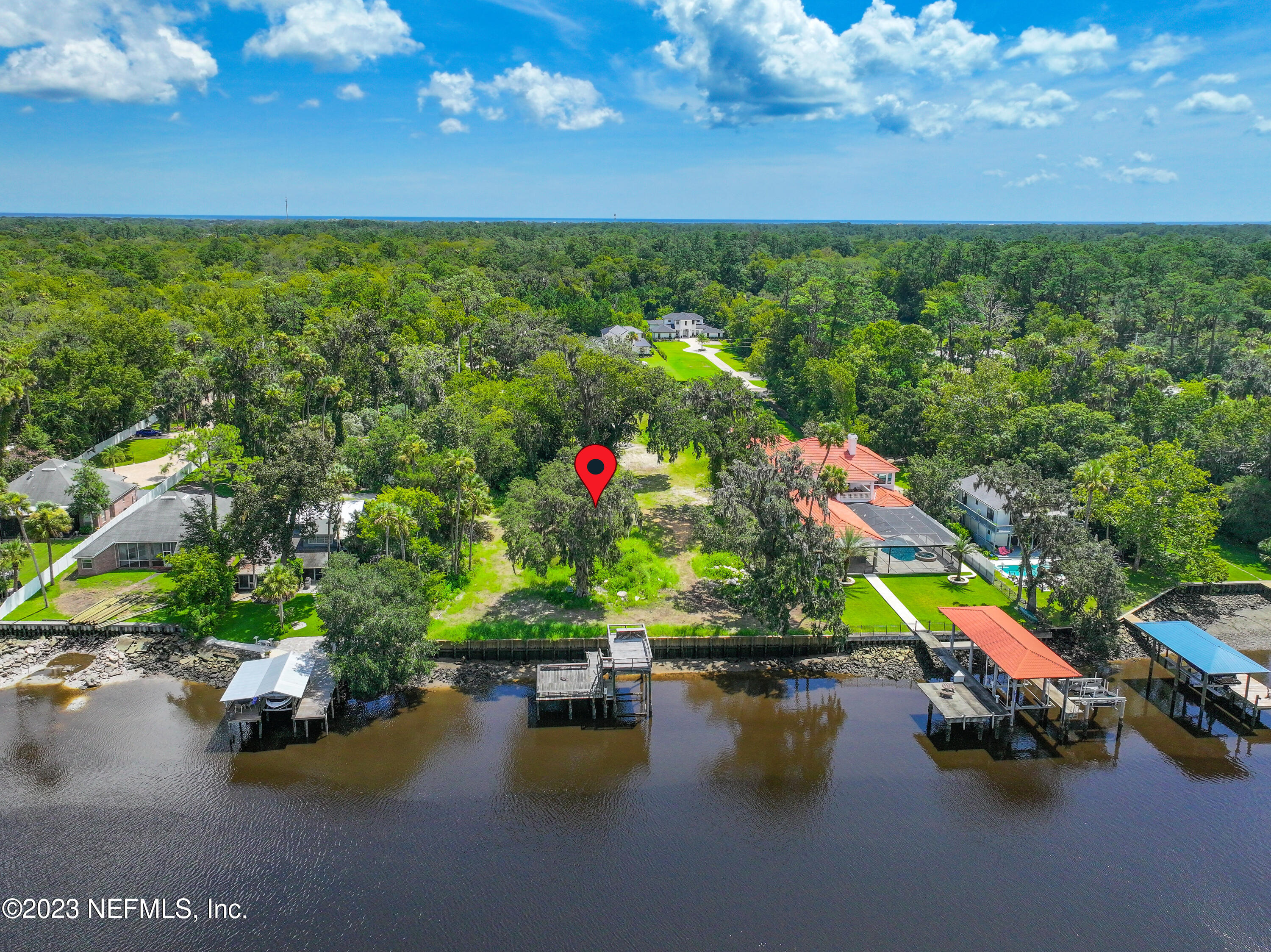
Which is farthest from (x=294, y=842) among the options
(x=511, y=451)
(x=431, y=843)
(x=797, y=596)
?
(x=511, y=451)

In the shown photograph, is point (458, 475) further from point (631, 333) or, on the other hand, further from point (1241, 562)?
point (631, 333)

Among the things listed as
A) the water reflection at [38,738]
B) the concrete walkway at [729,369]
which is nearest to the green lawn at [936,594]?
the concrete walkway at [729,369]

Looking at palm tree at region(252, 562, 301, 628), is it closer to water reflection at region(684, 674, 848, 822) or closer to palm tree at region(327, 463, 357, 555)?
palm tree at region(327, 463, 357, 555)

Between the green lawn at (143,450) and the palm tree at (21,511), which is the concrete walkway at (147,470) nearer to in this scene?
the green lawn at (143,450)

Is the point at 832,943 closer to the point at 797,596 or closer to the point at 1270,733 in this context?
the point at 797,596

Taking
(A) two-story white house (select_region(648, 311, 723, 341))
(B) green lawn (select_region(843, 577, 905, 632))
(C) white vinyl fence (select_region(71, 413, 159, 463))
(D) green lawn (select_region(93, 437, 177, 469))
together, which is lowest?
(B) green lawn (select_region(843, 577, 905, 632))

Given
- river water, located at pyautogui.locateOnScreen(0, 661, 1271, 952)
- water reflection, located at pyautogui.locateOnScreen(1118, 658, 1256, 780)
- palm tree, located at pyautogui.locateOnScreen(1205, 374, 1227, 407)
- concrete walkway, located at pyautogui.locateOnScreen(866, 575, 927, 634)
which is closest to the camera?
river water, located at pyautogui.locateOnScreen(0, 661, 1271, 952)

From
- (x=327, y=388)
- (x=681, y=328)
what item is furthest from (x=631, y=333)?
(x=327, y=388)

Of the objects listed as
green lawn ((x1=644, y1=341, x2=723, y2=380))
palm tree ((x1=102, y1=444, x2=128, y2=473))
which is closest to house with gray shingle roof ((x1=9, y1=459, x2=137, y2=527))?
palm tree ((x1=102, y1=444, x2=128, y2=473))
